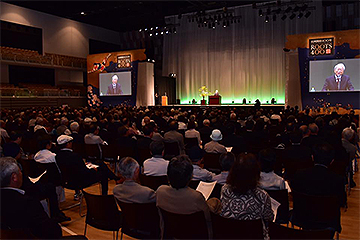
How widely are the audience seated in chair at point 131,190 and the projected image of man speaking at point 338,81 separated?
1722 centimetres

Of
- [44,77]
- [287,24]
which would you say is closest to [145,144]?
[287,24]

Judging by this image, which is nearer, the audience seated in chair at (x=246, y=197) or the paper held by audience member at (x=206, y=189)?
the audience seated in chair at (x=246, y=197)

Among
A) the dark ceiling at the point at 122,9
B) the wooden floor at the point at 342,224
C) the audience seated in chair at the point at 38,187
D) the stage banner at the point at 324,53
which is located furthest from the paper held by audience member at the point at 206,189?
the dark ceiling at the point at 122,9

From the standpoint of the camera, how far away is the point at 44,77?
25.9m

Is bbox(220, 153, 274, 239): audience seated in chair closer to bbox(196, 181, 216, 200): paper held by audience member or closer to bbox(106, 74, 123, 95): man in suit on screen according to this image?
bbox(196, 181, 216, 200): paper held by audience member

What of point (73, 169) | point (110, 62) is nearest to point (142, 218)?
point (73, 169)

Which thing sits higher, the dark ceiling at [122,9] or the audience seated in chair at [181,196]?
the dark ceiling at [122,9]

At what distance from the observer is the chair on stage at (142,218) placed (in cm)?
292

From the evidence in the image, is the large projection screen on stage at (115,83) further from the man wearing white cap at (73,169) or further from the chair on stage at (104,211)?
the chair on stage at (104,211)

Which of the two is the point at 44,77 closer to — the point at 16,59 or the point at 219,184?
the point at 16,59

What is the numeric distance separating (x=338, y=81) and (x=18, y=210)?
18.3 metres

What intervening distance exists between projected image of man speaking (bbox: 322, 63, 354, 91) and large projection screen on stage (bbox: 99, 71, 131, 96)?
14072 millimetres

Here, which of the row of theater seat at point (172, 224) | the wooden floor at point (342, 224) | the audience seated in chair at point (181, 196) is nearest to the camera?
the row of theater seat at point (172, 224)

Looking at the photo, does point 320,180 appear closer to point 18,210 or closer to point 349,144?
point 18,210
